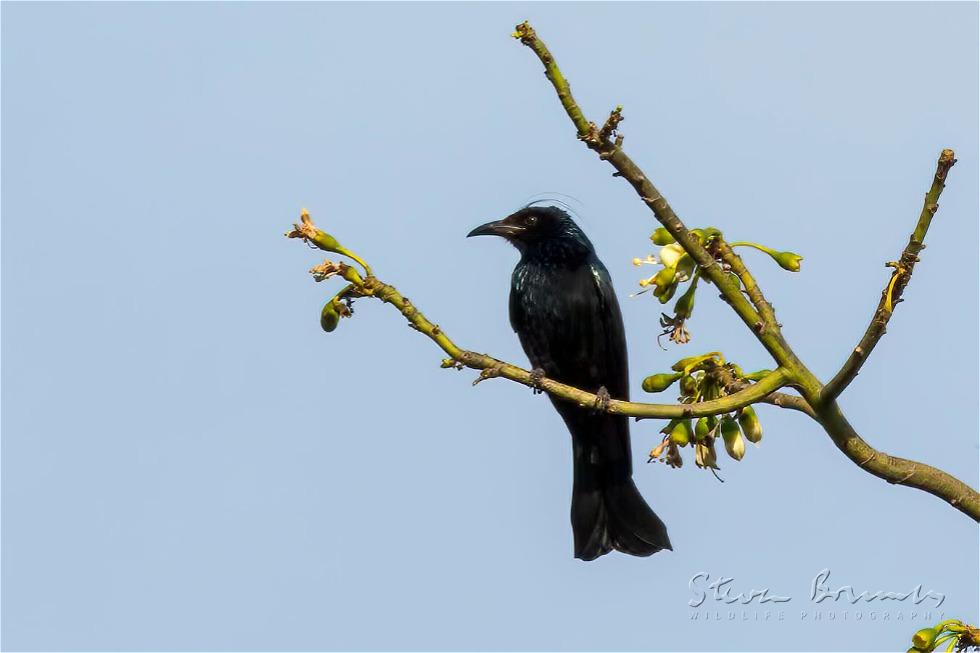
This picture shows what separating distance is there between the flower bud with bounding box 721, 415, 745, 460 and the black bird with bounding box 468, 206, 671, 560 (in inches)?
108

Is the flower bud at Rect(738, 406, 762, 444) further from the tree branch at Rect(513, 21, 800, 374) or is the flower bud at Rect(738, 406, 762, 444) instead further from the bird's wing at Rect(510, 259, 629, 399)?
the bird's wing at Rect(510, 259, 629, 399)

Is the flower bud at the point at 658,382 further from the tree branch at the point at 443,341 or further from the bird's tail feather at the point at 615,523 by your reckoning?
the bird's tail feather at the point at 615,523

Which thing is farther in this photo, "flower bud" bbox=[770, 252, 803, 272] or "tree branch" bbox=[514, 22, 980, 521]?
"flower bud" bbox=[770, 252, 803, 272]

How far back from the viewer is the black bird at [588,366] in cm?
745

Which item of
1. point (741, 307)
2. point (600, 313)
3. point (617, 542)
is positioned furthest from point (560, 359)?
point (741, 307)

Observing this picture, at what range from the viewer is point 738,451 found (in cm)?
446

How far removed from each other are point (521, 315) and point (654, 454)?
10.4 feet

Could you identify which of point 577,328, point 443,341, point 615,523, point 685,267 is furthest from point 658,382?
point 615,523

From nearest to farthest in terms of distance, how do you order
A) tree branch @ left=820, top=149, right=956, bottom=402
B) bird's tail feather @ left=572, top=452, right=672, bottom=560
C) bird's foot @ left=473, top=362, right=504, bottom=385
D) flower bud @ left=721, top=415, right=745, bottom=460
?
tree branch @ left=820, top=149, right=956, bottom=402
bird's foot @ left=473, top=362, right=504, bottom=385
flower bud @ left=721, top=415, right=745, bottom=460
bird's tail feather @ left=572, top=452, right=672, bottom=560

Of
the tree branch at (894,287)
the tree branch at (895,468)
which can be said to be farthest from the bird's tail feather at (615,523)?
the tree branch at (894,287)

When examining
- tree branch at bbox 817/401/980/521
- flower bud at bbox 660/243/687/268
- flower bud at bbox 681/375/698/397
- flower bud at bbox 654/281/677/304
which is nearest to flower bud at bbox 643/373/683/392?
flower bud at bbox 681/375/698/397

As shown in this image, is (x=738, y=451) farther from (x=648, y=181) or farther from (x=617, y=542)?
(x=617, y=542)

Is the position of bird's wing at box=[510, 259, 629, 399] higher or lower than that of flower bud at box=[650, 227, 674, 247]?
higher

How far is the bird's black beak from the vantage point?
318 inches
